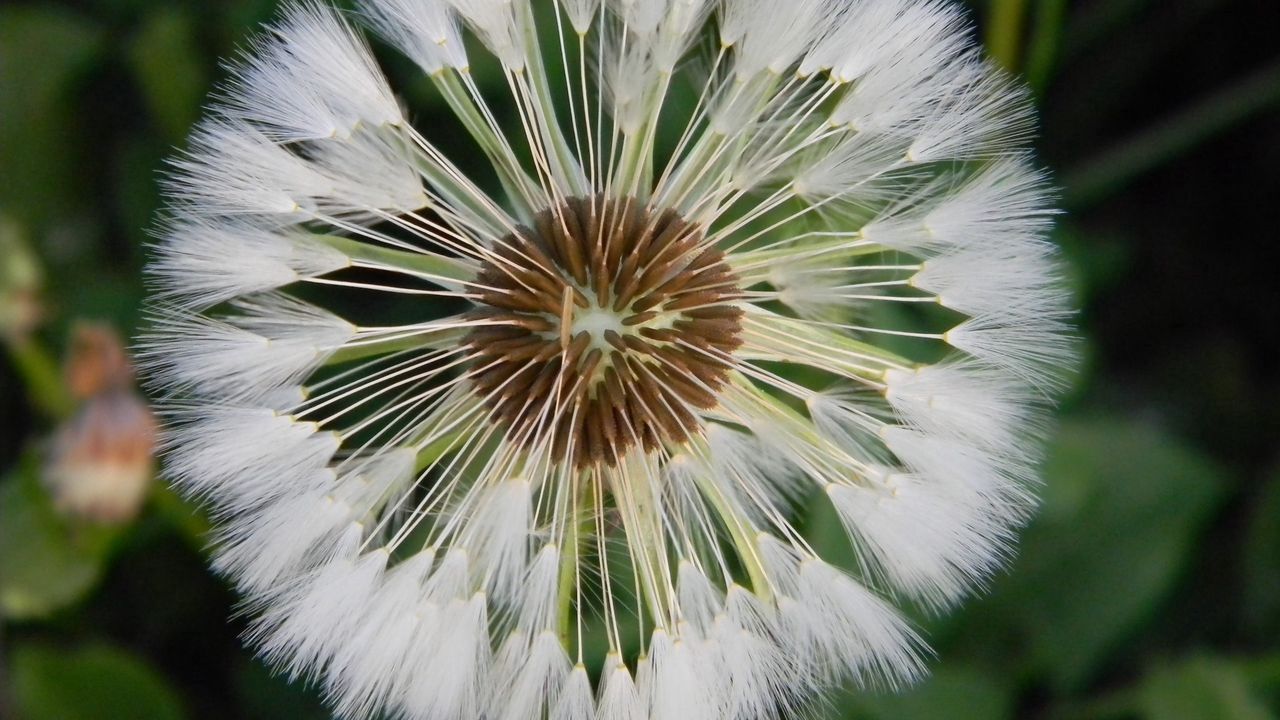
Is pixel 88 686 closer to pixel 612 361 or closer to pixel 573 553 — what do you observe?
pixel 573 553

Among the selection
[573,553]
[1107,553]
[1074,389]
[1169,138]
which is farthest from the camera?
[1169,138]

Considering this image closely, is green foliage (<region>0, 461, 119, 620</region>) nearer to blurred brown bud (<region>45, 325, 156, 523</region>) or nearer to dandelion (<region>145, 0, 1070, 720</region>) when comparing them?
blurred brown bud (<region>45, 325, 156, 523</region>)

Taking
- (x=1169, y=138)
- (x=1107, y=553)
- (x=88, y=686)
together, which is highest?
(x=1169, y=138)

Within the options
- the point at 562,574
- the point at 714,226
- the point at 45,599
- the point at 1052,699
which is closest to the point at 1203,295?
the point at 1052,699

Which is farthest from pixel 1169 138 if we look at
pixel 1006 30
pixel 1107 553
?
pixel 1107 553

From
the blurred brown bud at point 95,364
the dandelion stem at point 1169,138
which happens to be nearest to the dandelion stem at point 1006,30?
the dandelion stem at point 1169,138

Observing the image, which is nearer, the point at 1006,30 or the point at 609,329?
Answer: the point at 609,329

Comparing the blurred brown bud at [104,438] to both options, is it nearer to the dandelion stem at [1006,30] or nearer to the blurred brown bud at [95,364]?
the blurred brown bud at [95,364]
